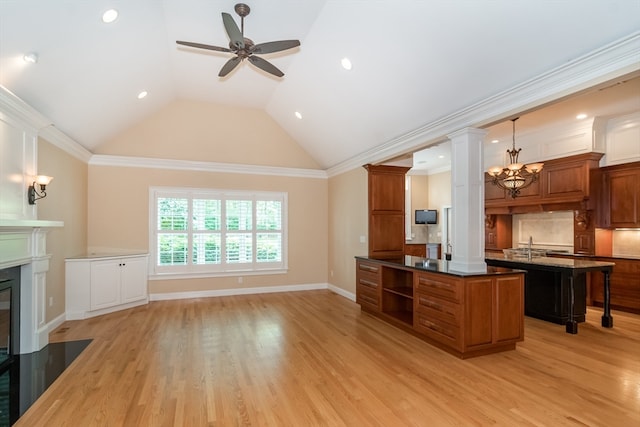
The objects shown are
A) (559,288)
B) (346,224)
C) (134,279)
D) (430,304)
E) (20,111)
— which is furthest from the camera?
(346,224)

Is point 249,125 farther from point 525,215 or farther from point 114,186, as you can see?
point 525,215

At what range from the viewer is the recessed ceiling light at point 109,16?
323cm

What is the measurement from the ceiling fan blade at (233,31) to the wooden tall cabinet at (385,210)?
333 cm

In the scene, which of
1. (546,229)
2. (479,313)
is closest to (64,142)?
(479,313)

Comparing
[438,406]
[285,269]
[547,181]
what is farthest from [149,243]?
[547,181]

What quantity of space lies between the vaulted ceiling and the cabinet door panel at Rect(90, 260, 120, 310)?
212cm

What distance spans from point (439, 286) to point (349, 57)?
3039 millimetres

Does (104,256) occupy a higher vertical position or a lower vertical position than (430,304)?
higher

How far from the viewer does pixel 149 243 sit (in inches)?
254

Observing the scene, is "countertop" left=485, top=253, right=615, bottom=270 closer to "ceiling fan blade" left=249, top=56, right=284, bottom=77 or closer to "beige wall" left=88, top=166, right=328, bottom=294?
"beige wall" left=88, top=166, right=328, bottom=294

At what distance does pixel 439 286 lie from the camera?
3.94 meters

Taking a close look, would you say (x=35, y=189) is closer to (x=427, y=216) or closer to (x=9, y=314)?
(x=9, y=314)

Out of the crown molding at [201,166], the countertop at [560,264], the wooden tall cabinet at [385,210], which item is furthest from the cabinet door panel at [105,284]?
the countertop at [560,264]

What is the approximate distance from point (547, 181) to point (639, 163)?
1266 millimetres
